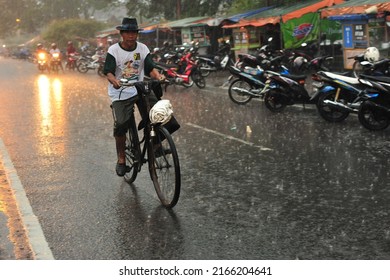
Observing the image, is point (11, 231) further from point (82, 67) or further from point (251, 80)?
point (82, 67)

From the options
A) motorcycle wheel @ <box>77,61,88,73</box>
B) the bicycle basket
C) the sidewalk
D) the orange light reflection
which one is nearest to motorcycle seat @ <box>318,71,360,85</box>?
the orange light reflection

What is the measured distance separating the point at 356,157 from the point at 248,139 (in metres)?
1.98

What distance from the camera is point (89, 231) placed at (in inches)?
189

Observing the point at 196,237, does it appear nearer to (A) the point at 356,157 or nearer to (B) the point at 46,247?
(B) the point at 46,247

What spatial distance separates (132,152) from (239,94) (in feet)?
22.6

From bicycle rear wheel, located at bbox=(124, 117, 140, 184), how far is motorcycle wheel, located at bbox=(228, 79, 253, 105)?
664cm

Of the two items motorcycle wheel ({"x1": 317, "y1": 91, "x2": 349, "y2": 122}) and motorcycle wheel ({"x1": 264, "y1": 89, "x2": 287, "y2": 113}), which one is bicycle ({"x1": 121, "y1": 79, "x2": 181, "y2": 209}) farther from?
motorcycle wheel ({"x1": 264, "y1": 89, "x2": 287, "y2": 113})

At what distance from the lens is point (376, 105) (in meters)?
8.66

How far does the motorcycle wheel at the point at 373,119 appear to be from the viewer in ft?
29.3

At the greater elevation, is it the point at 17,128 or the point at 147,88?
the point at 147,88

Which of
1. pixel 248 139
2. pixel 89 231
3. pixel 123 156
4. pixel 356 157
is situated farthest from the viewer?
pixel 248 139

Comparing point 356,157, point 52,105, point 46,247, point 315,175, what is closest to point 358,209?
point 315,175

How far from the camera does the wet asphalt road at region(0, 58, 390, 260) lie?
14.4 ft

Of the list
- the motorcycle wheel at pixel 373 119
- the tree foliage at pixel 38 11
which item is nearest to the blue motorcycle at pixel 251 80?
the motorcycle wheel at pixel 373 119
